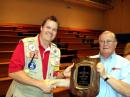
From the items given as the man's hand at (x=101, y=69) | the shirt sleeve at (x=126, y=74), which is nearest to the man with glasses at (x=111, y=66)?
the shirt sleeve at (x=126, y=74)

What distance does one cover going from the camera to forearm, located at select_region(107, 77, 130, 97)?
1.92 metres

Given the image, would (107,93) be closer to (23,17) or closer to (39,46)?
(39,46)

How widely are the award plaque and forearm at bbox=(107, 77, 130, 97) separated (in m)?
0.16

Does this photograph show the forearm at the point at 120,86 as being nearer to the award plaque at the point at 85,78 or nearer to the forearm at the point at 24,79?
the award plaque at the point at 85,78

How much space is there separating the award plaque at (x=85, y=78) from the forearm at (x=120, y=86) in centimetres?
16

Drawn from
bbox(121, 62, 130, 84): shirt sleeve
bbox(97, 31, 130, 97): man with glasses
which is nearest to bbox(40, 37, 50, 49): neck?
bbox(97, 31, 130, 97): man with glasses

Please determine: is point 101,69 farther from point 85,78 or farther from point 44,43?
point 44,43

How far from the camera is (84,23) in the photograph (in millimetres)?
10609

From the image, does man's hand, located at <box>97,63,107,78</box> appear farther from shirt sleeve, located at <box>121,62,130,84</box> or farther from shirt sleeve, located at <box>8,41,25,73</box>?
shirt sleeve, located at <box>8,41,25,73</box>

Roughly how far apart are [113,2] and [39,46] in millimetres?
9752

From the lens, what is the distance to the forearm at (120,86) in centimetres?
192

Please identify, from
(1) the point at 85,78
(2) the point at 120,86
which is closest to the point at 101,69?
(1) the point at 85,78

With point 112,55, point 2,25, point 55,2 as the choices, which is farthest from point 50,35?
point 55,2

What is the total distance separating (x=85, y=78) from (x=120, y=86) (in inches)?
13.0
